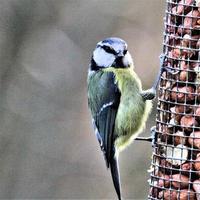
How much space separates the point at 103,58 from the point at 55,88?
4124 mm

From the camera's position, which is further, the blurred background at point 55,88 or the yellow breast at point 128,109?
the blurred background at point 55,88

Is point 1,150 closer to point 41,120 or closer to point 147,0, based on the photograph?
point 41,120

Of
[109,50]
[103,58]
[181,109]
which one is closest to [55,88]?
[103,58]

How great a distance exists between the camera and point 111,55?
5156mm

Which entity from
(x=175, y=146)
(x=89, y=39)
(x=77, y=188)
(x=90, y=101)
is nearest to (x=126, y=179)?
(x=77, y=188)

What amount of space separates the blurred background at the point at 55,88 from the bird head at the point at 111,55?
3.51m

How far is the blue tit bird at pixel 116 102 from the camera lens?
517 centimetres

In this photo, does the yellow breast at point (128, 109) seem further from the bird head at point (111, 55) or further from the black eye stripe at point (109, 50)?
the black eye stripe at point (109, 50)

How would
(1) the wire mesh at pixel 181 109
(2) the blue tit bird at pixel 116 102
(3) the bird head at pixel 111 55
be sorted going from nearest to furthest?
(1) the wire mesh at pixel 181 109 < (3) the bird head at pixel 111 55 < (2) the blue tit bird at pixel 116 102

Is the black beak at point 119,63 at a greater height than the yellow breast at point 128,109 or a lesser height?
greater

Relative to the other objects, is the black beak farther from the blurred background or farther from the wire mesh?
the blurred background

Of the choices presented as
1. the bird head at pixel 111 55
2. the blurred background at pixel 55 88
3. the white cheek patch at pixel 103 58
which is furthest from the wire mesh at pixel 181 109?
the blurred background at pixel 55 88

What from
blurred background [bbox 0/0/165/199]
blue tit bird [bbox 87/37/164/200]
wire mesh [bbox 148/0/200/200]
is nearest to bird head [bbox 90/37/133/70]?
blue tit bird [bbox 87/37/164/200]

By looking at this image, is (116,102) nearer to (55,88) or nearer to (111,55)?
(111,55)
